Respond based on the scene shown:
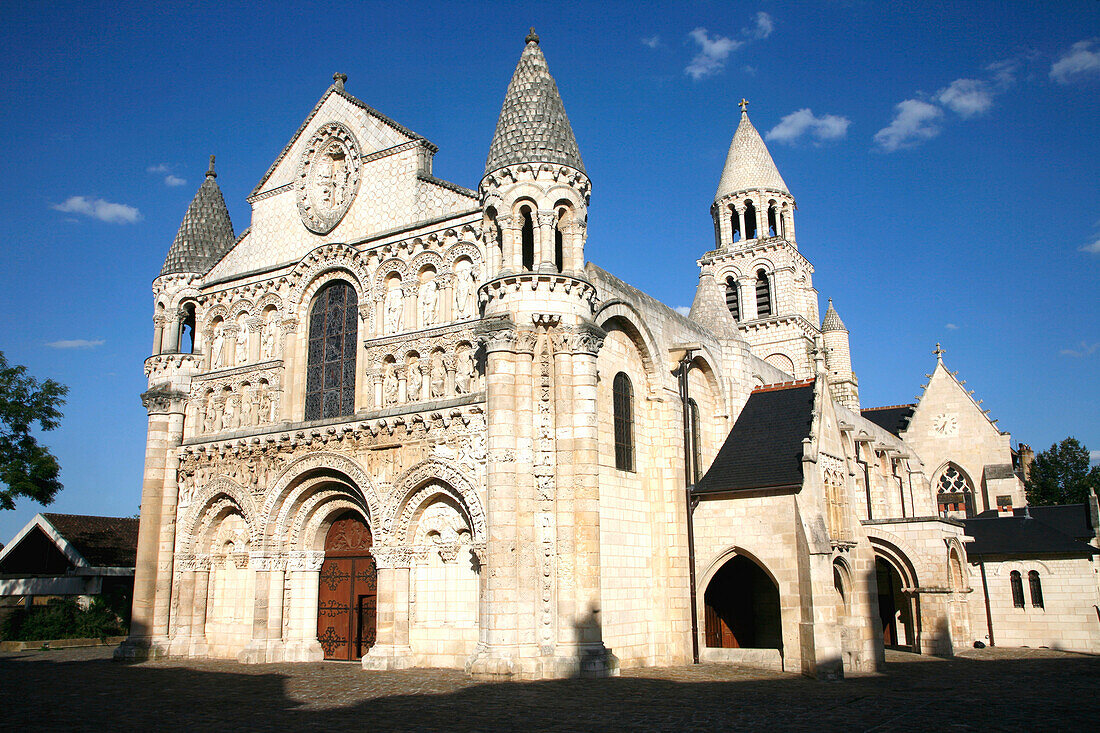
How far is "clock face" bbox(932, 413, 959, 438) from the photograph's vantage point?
39.5m

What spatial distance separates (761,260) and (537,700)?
33086 millimetres

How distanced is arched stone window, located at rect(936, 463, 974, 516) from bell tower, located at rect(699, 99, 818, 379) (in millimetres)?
7857

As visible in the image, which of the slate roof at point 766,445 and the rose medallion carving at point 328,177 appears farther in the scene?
the rose medallion carving at point 328,177

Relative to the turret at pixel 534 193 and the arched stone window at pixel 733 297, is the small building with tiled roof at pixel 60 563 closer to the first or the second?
the turret at pixel 534 193

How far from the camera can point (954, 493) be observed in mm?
A: 39281

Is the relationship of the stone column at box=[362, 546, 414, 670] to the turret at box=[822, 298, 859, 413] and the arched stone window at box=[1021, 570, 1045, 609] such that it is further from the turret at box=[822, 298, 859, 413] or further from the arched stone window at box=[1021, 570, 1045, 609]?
the turret at box=[822, 298, 859, 413]

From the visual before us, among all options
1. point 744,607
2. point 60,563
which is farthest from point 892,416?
point 60,563

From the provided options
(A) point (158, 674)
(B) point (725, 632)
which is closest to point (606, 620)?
(B) point (725, 632)

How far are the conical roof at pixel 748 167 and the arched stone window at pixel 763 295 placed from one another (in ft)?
15.1

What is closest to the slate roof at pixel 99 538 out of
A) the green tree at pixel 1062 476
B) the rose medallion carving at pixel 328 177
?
the rose medallion carving at pixel 328 177

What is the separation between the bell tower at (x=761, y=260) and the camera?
137 ft

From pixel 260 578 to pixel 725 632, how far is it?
1214 cm

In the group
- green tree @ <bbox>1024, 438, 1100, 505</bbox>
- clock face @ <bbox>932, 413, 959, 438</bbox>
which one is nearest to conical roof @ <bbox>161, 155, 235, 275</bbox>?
clock face @ <bbox>932, 413, 959, 438</bbox>

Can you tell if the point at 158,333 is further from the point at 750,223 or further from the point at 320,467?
the point at 750,223
